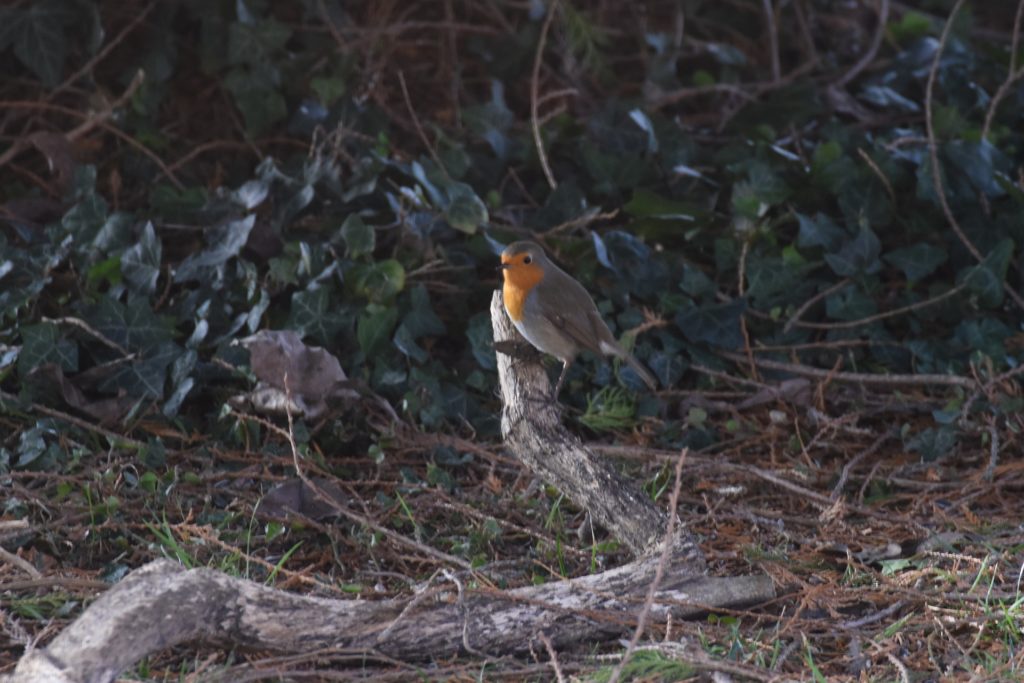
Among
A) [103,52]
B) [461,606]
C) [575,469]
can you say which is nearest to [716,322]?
[575,469]

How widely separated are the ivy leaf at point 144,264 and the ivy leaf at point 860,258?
2469mm

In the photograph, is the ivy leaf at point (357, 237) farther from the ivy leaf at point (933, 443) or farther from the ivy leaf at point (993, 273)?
the ivy leaf at point (993, 273)

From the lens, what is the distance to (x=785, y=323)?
15.7 ft

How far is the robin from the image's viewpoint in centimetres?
353

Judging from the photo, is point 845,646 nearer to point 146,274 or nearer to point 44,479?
point 44,479

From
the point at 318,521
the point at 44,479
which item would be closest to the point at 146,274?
the point at 44,479

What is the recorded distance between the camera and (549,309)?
3.59m

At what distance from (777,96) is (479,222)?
1.89m

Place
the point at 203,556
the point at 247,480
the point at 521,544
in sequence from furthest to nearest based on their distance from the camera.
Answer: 1. the point at 247,480
2. the point at 521,544
3. the point at 203,556

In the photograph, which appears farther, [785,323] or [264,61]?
[264,61]

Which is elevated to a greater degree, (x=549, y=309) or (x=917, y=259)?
(x=549, y=309)

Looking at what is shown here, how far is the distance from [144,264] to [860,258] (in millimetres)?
2637

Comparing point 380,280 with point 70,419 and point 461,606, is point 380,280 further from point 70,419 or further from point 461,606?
point 461,606

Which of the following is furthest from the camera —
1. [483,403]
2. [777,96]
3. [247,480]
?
[777,96]
